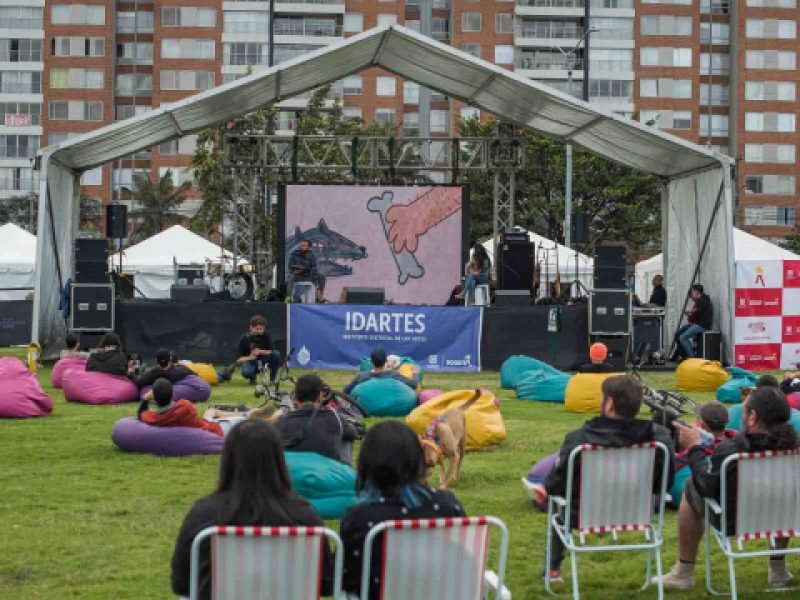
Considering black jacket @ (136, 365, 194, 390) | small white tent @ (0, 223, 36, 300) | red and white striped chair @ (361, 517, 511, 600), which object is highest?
small white tent @ (0, 223, 36, 300)

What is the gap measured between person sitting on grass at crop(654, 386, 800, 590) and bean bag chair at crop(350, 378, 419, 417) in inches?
283

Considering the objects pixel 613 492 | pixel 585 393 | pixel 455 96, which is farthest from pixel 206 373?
pixel 613 492

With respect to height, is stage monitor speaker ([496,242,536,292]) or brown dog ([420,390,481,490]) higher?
stage monitor speaker ([496,242,536,292])

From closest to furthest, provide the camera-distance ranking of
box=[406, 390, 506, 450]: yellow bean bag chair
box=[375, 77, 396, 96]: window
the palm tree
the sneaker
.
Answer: the sneaker < box=[406, 390, 506, 450]: yellow bean bag chair < the palm tree < box=[375, 77, 396, 96]: window

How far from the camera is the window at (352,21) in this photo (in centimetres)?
7225

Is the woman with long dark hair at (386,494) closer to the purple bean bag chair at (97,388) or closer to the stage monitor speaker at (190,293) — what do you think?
the purple bean bag chair at (97,388)

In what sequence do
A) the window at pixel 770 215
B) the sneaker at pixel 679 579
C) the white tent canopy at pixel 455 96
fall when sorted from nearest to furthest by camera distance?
1. the sneaker at pixel 679 579
2. the white tent canopy at pixel 455 96
3. the window at pixel 770 215

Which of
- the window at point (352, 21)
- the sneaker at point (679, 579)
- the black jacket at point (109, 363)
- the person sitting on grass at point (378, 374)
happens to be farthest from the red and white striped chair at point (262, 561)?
the window at point (352, 21)

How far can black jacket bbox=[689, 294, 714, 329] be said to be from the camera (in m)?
21.5

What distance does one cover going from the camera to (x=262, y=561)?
4129 millimetres

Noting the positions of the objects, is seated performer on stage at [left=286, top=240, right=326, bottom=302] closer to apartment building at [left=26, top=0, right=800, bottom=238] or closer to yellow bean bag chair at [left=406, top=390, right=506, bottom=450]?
yellow bean bag chair at [left=406, top=390, right=506, bottom=450]

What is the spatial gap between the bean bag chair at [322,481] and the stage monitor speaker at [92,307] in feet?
45.5

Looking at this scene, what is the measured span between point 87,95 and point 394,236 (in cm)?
5196

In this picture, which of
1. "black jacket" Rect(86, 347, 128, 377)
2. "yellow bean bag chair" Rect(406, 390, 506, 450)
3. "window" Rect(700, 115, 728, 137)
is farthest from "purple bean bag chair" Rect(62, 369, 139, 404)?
"window" Rect(700, 115, 728, 137)
